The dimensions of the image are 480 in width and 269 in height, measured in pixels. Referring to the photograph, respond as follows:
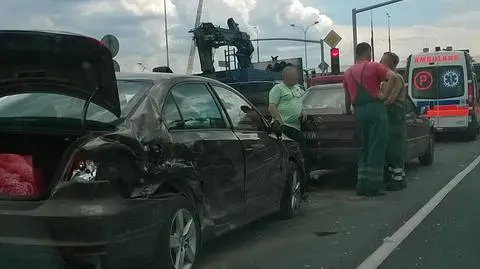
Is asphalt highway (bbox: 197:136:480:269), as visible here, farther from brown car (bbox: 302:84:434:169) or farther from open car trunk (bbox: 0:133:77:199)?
open car trunk (bbox: 0:133:77:199)

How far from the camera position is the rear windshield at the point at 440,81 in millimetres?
17562

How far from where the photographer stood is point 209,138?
534cm

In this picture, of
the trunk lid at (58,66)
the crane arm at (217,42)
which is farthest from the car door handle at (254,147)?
the crane arm at (217,42)

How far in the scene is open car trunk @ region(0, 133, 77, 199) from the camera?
13.6 feet

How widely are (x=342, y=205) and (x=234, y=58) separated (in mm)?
17629

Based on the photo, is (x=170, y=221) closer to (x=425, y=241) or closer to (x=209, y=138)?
(x=209, y=138)

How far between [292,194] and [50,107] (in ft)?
11.5

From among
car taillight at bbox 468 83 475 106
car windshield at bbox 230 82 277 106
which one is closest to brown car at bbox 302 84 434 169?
car windshield at bbox 230 82 277 106

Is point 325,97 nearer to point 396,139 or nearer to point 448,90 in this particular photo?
point 396,139

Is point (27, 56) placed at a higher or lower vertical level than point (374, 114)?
higher

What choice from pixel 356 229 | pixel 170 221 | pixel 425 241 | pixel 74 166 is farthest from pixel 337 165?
pixel 74 166

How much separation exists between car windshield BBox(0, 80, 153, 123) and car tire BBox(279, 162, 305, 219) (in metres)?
2.91

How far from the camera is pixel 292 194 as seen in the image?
7.38 metres

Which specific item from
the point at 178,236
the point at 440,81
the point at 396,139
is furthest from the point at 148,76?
the point at 440,81
